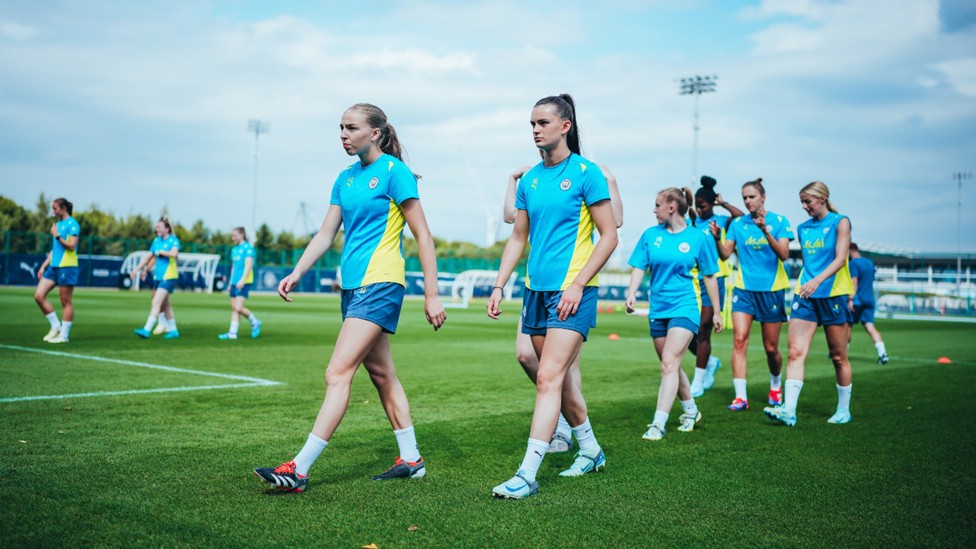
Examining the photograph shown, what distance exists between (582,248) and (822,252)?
363 cm

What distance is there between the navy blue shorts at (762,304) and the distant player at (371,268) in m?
4.48

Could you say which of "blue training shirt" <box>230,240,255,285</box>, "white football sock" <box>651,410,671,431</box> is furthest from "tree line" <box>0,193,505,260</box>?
"white football sock" <box>651,410,671,431</box>

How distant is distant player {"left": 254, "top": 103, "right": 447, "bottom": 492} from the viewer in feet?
14.9

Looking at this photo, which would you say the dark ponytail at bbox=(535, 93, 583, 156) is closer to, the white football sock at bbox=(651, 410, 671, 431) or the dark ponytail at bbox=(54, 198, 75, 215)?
the white football sock at bbox=(651, 410, 671, 431)

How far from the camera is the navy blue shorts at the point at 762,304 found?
26.6 feet

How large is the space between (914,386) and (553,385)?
7974 millimetres

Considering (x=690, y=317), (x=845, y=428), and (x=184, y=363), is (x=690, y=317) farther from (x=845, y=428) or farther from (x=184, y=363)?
(x=184, y=363)

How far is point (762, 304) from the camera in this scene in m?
8.13

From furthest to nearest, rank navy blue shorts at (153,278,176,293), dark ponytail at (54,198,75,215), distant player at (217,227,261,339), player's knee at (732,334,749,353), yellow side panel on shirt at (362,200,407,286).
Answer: distant player at (217,227,261,339) < navy blue shorts at (153,278,176,293) < dark ponytail at (54,198,75,215) < player's knee at (732,334,749,353) < yellow side panel on shirt at (362,200,407,286)

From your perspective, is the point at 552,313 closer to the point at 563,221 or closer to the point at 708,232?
the point at 563,221

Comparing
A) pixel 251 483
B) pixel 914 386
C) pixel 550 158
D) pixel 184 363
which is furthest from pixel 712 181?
pixel 184 363

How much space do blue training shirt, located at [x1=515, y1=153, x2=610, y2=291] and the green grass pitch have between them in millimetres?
1246

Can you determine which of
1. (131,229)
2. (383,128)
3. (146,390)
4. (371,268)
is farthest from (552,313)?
(131,229)

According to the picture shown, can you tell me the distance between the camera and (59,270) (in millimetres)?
12805
